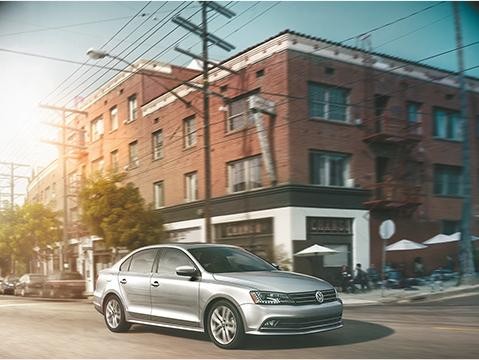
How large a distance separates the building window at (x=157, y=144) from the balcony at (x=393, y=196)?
12360mm

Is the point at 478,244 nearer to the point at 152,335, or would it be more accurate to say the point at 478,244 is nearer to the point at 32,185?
the point at 152,335

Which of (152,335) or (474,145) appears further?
(474,145)

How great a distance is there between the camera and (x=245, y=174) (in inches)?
1006

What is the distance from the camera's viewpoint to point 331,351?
7.53m

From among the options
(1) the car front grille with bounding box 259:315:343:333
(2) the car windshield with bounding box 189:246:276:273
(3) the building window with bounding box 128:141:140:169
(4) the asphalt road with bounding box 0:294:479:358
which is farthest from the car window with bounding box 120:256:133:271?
(3) the building window with bounding box 128:141:140:169

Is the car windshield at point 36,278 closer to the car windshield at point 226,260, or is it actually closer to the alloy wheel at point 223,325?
the car windshield at point 226,260

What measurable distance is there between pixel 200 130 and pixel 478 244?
1555 centimetres

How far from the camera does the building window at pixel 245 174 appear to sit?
2484 cm

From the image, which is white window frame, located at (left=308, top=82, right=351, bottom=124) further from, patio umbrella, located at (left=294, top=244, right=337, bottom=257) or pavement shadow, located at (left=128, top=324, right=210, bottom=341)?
pavement shadow, located at (left=128, top=324, right=210, bottom=341)

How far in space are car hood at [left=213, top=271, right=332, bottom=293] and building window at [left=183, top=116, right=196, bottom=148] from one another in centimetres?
2136

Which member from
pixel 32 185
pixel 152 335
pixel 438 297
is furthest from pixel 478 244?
pixel 32 185

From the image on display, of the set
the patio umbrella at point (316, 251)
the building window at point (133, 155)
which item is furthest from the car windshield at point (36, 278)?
the patio umbrella at point (316, 251)

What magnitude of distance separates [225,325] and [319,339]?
1471 millimetres

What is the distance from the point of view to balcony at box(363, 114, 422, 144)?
83.6 feet
